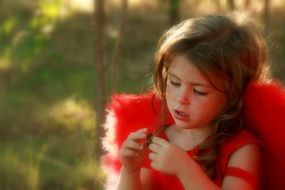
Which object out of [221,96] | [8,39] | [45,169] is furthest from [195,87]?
[8,39]

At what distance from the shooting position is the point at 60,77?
6.08 meters

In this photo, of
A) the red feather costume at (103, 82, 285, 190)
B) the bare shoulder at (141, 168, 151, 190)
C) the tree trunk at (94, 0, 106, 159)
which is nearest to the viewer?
the red feather costume at (103, 82, 285, 190)

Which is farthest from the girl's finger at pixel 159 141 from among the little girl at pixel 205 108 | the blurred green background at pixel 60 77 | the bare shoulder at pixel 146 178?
the blurred green background at pixel 60 77

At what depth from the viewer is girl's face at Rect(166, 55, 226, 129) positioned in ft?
6.09

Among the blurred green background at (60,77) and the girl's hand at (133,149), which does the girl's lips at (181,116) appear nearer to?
the girl's hand at (133,149)

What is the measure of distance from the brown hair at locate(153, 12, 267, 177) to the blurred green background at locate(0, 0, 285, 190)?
47 centimetres

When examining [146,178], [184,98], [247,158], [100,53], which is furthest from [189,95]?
[100,53]

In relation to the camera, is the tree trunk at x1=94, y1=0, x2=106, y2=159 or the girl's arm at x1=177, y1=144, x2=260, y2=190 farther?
the tree trunk at x1=94, y1=0, x2=106, y2=159

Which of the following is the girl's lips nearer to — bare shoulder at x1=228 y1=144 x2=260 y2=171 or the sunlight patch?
bare shoulder at x1=228 y1=144 x2=260 y2=171

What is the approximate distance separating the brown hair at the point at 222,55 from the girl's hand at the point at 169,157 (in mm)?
132

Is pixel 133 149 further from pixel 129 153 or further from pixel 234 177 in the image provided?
pixel 234 177

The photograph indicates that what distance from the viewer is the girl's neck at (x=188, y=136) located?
2.02 meters

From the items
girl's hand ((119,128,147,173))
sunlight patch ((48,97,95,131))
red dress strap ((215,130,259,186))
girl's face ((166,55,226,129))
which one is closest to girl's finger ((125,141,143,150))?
girl's hand ((119,128,147,173))

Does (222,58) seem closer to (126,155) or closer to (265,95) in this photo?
(265,95)
